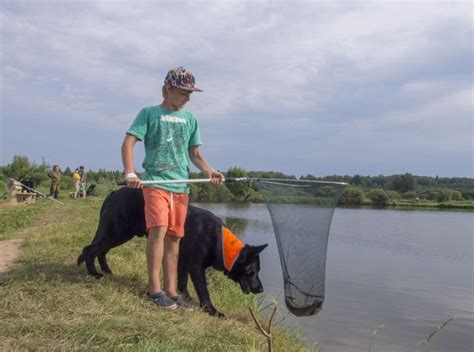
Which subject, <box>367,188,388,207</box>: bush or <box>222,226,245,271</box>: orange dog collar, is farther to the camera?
<box>367,188,388,207</box>: bush

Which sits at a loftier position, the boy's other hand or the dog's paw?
the boy's other hand

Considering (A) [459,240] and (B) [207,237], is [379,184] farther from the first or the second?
(B) [207,237]

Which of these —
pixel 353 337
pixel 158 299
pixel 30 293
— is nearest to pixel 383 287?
pixel 353 337

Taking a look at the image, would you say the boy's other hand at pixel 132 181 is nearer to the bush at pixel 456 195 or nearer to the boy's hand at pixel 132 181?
the boy's hand at pixel 132 181

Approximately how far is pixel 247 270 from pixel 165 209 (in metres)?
1.21

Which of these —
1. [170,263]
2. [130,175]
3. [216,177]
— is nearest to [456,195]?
[216,177]

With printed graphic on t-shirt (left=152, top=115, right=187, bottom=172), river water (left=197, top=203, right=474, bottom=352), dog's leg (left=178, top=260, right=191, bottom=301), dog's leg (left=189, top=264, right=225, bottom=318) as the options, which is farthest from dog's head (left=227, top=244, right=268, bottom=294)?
river water (left=197, top=203, right=474, bottom=352)

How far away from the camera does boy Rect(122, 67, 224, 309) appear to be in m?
4.45

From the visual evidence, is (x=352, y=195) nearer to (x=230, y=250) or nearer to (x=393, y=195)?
(x=393, y=195)

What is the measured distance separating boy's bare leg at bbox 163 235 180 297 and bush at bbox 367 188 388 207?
51.7 metres

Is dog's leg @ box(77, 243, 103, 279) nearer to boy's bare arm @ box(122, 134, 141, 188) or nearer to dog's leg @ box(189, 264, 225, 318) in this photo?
dog's leg @ box(189, 264, 225, 318)

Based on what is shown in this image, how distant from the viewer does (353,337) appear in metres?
7.29

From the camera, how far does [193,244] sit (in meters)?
5.07

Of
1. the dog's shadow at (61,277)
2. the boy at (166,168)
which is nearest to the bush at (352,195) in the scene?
the dog's shadow at (61,277)
